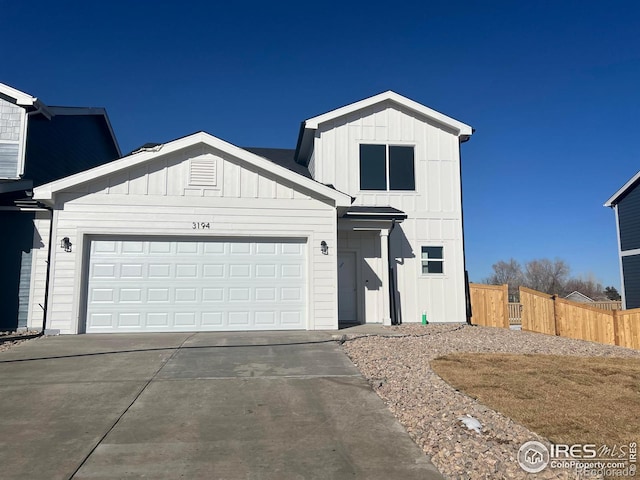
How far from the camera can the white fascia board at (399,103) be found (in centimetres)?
1327

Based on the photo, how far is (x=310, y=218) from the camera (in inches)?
428

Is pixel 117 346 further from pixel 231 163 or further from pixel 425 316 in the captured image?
pixel 425 316

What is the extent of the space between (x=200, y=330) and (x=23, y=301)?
4719mm

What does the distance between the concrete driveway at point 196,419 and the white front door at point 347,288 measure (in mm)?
4802

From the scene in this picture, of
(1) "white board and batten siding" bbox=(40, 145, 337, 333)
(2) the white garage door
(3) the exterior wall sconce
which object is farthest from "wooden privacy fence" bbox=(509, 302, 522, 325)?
(3) the exterior wall sconce

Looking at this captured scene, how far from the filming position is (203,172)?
34.6ft

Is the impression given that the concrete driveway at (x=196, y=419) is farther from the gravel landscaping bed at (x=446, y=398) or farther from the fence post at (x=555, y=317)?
the fence post at (x=555, y=317)

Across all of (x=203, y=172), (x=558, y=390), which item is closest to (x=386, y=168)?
(x=203, y=172)

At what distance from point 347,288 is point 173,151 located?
6039 millimetres

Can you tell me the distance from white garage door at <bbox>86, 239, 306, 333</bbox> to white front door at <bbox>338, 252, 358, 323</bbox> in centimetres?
208

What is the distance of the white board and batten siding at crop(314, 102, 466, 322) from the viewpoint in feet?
43.5

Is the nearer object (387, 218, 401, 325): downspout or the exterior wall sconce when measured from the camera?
the exterior wall sconce

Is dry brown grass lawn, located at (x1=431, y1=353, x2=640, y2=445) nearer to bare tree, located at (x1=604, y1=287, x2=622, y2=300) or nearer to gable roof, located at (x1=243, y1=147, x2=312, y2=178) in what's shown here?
gable roof, located at (x1=243, y1=147, x2=312, y2=178)

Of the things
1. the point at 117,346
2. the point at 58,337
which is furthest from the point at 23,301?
the point at 117,346
